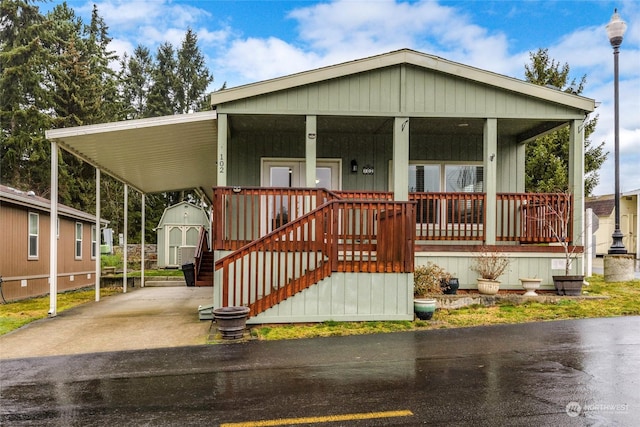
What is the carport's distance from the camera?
8297 mm

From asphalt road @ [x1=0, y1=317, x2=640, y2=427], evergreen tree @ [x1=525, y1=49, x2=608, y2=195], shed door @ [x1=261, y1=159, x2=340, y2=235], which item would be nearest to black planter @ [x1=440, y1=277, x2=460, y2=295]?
asphalt road @ [x1=0, y1=317, x2=640, y2=427]

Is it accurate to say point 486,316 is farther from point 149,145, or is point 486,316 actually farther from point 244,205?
point 149,145

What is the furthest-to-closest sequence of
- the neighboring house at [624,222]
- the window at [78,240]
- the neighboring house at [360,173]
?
the neighboring house at [624,222] < the window at [78,240] < the neighboring house at [360,173]

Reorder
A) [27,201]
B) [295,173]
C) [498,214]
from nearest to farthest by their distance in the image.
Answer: [498,214]
[295,173]
[27,201]

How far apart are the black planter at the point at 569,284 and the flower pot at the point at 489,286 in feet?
4.15

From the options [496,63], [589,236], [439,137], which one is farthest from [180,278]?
[496,63]

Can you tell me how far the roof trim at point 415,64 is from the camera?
8953mm

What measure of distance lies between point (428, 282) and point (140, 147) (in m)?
6.35

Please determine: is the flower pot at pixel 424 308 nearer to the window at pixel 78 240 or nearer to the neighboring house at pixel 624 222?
the window at pixel 78 240

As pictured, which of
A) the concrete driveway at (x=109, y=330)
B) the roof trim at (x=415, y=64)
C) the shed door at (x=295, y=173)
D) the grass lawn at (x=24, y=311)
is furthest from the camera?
the shed door at (x=295, y=173)

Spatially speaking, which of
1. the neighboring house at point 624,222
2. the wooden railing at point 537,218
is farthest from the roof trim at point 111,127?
the neighboring house at point 624,222

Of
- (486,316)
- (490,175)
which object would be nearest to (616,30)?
(490,175)

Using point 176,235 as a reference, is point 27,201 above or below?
above

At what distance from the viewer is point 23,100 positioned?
2630cm
